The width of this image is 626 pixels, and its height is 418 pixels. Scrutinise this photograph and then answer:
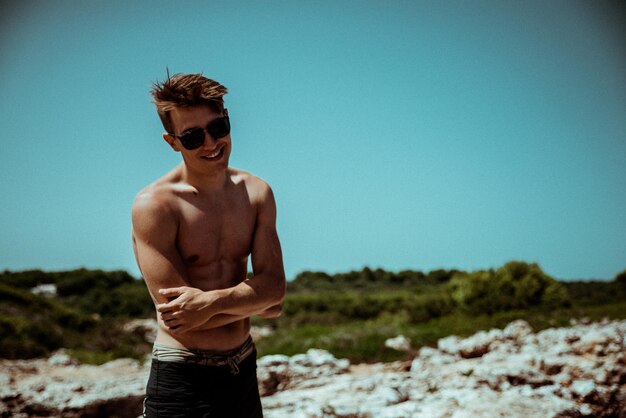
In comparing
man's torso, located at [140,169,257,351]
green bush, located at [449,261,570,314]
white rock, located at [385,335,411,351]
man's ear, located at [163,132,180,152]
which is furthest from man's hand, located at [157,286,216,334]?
green bush, located at [449,261,570,314]

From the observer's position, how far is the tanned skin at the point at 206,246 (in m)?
2.13

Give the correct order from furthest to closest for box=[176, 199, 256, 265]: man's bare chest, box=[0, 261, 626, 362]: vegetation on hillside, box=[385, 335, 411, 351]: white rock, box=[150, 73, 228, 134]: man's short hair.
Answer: box=[0, 261, 626, 362]: vegetation on hillside
box=[385, 335, 411, 351]: white rock
box=[176, 199, 256, 265]: man's bare chest
box=[150, 73, 228, 134]: man's short hair

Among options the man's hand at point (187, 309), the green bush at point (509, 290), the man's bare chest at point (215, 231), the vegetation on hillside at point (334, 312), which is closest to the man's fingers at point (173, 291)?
the man's hand at point (187, 309)

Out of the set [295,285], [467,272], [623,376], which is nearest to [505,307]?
[467,272]

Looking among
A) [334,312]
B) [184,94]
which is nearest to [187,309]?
[184,94]

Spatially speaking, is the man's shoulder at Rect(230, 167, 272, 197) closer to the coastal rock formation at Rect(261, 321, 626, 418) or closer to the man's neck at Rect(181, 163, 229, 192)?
the man's neck at Rect(181, 163, 229, 192)

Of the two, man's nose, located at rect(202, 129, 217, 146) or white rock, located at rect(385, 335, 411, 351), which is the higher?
man's nose, located at rect(202, 129, 217, 146)

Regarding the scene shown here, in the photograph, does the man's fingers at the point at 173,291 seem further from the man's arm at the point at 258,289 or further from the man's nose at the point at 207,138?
the man's nose at the point at 207,138

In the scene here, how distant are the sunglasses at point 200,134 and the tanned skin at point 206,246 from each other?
2 cm

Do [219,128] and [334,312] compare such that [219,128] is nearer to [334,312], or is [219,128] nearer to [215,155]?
[215,155]

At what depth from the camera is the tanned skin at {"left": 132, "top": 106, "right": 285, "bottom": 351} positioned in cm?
213

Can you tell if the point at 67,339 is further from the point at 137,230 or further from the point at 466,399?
the point at 137,230

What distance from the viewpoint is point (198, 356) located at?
87.5 inches

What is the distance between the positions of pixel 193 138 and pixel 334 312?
68.9ft
